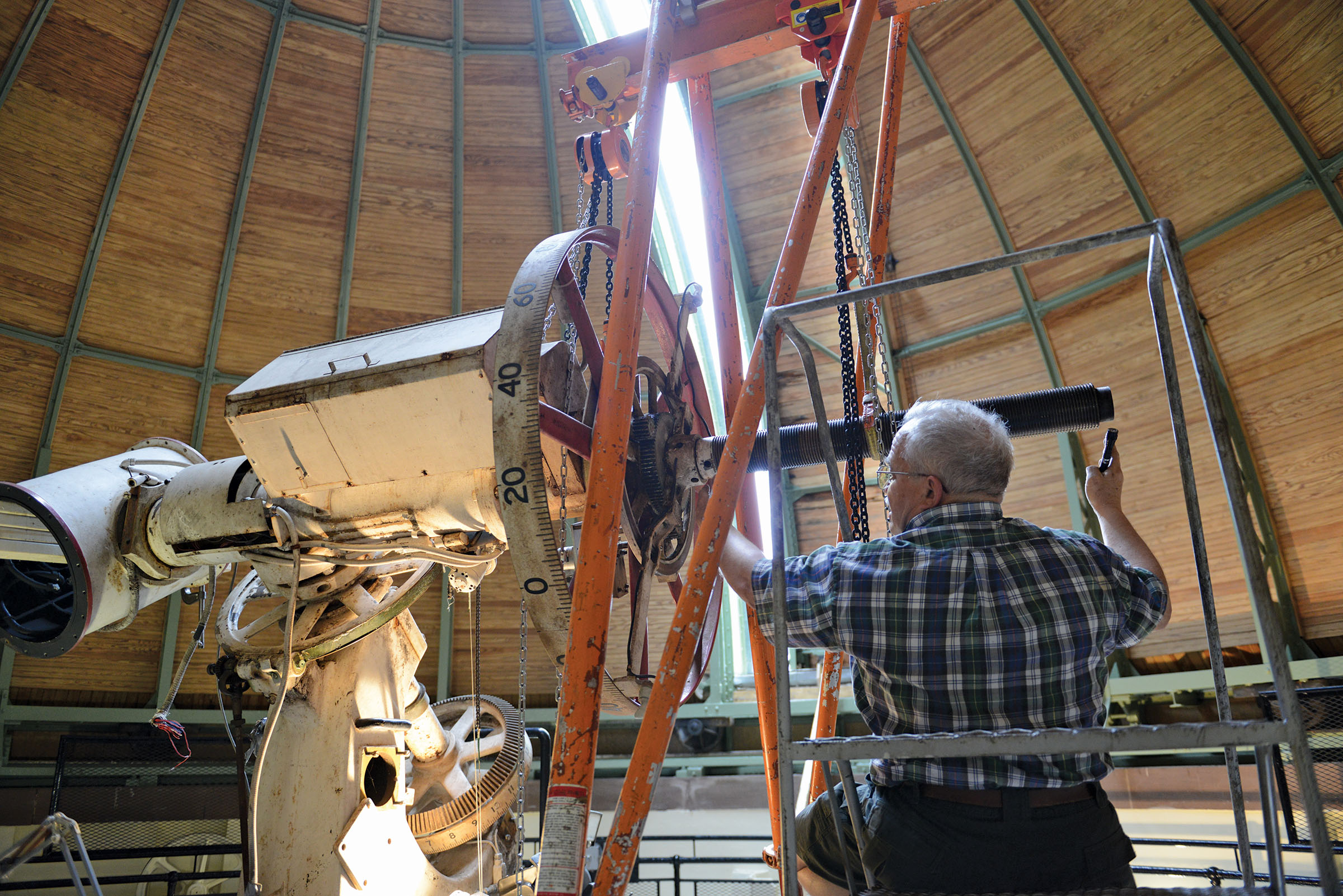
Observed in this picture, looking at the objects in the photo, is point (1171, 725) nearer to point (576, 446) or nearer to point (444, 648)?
point (576, 446)

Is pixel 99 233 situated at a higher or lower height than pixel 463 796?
higher

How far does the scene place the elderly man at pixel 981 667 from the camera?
6.05 feet

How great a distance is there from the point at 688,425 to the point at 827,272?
6.76 meters

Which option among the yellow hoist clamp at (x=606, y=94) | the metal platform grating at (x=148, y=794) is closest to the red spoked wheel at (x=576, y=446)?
the yellow hoist clamp at (x=606, y=94)

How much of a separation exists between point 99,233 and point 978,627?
9.70 metres

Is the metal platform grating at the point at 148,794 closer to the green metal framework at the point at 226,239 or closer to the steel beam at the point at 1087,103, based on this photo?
the green metal framework at the point at 226,239

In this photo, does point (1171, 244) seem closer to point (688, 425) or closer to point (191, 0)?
point (688, 425)

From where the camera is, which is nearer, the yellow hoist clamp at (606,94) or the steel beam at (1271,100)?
the yellow hoist clamp at (606,94)

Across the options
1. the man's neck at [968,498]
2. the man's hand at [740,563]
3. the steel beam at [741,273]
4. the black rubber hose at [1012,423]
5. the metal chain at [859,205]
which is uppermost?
the steel beam at [741,273]

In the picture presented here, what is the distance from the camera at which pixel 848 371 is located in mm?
4066

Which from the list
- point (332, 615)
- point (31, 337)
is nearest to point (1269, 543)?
point (332, 615)

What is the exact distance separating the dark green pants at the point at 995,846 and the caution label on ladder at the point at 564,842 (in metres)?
0.85

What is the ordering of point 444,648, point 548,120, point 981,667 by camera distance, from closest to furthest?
1. point 981,667
2. point 548,120
3. point 444,648

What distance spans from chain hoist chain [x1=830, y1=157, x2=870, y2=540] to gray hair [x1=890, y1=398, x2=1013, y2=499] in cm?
107
